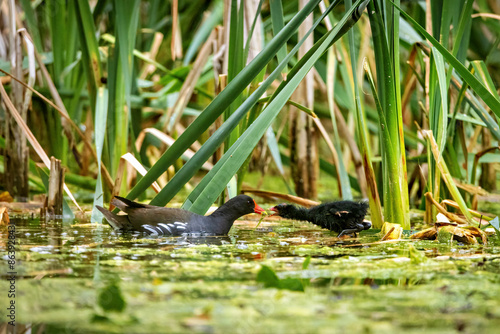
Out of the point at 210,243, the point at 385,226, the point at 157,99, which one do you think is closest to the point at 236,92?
the point at 210,243

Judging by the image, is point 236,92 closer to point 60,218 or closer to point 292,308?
point 292,308

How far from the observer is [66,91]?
500cm

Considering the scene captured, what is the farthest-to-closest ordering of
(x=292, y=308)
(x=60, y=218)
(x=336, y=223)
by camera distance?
(x=60, y=218) < (x=336, y=223) < (x=292, y=308)

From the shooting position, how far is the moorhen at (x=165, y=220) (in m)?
3.50

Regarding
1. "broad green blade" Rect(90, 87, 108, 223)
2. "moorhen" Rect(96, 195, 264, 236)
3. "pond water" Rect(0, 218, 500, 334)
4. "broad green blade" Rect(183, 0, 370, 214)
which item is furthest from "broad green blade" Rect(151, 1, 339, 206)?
"broad green blade" Rect(90, 87, 108, 223)

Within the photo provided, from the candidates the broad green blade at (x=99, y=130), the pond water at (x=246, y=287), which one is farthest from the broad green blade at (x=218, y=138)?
the broad green blade at (x=99, y=130)

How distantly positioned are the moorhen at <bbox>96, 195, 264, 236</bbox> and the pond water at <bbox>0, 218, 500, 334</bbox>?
406 mm

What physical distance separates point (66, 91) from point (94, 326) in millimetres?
3716

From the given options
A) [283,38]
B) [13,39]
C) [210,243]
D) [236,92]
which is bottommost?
[210,243]

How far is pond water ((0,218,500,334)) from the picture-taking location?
63.0 inches

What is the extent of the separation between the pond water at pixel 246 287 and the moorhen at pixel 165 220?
41cm

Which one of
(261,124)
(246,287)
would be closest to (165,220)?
(261,124)

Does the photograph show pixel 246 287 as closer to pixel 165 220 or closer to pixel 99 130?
pixel 165 220

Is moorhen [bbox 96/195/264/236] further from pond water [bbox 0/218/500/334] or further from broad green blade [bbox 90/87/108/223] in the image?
pond water [bbox 0/218/500/334]
